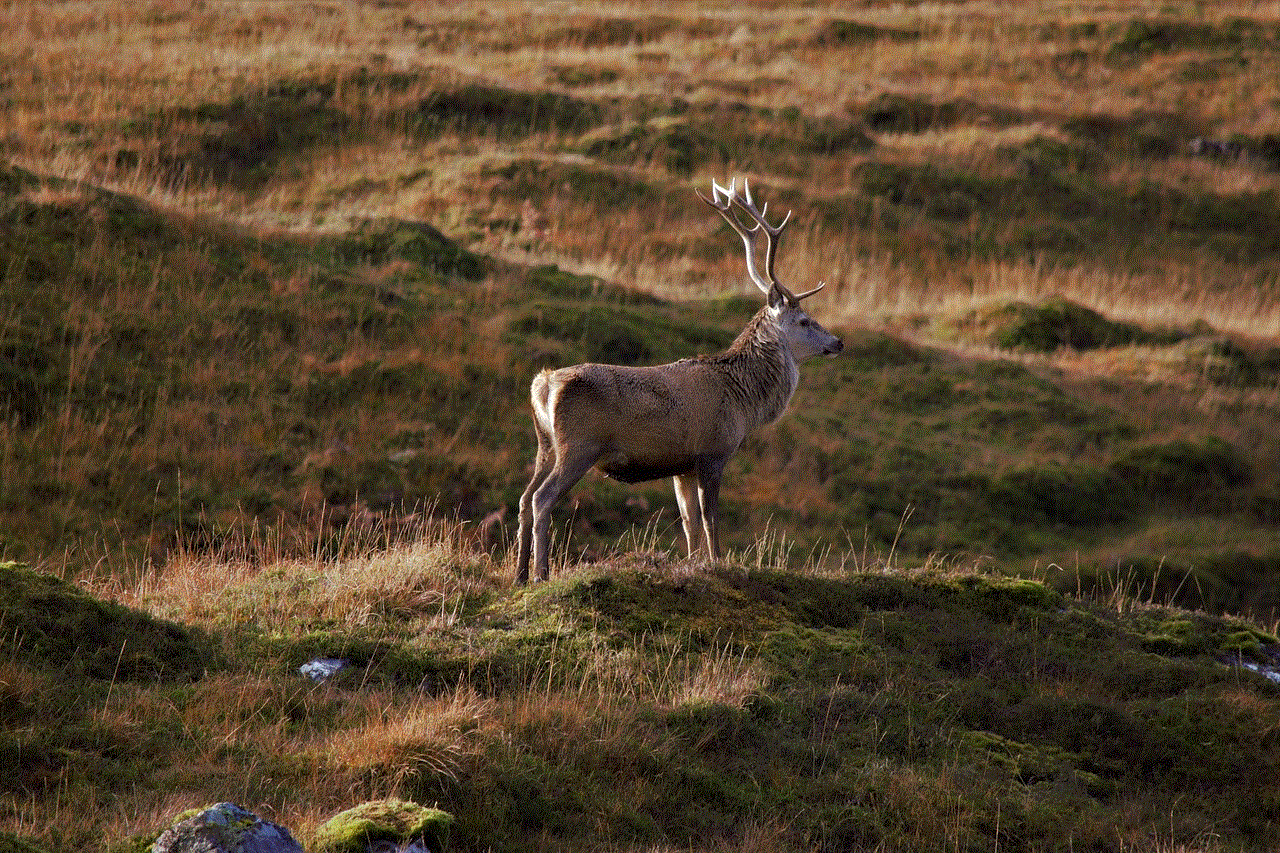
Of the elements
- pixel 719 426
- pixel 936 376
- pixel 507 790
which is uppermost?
pixel 719 426

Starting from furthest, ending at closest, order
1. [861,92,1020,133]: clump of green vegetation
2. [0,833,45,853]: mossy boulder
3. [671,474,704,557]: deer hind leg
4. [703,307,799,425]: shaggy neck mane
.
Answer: [861,92,1020,133]: clump of green vegetation < [703,307,799,425]: shaggy neck mane < [671,474,704,557]: deer hind leg < [0,833,45,853]: mossy boulder

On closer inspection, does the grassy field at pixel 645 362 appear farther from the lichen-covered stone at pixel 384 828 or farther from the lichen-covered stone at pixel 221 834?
the lichen-covered stone at pixel 221 834

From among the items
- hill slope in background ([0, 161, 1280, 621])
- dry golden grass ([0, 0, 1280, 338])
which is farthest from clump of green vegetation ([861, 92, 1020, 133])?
hill slope in background ([0, 161, 1280, 621])

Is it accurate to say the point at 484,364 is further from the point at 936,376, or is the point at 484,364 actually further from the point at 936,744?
the point at 936,744

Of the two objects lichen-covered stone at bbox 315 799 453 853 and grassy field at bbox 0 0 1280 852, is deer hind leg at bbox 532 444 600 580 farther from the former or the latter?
lichen-covered stone at bbox 315 799 453 853

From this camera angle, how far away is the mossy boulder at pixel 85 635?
764 centimetres

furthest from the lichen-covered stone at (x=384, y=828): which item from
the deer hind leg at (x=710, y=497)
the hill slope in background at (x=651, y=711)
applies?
the deer hind leg at (x=710, y=497)

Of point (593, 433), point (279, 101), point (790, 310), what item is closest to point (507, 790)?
point (593, 433)

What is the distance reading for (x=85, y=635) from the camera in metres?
7.88

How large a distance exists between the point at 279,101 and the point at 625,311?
486 inches

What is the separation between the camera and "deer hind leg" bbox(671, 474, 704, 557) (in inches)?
415

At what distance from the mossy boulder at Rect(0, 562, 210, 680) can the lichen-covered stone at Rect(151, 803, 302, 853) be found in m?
2.35

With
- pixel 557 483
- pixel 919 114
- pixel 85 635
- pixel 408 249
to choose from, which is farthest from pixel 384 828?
pixel 919 114

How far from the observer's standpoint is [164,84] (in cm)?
2797
